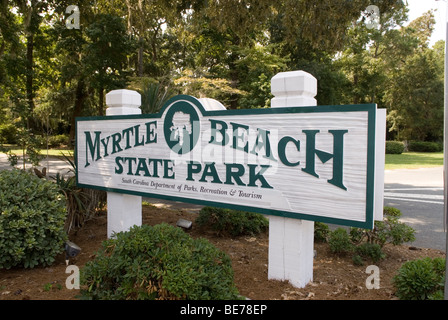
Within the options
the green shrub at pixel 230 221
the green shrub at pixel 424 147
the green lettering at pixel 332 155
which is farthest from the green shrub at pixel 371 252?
the green shrub at pixel 424 147

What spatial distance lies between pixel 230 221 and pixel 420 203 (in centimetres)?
579

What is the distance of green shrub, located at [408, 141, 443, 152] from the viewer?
30984 mm

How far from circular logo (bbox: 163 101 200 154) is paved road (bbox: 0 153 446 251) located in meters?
3.77

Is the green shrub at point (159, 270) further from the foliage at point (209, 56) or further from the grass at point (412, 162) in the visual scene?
the grass at point (412, 162)

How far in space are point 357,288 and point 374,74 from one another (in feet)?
97.7

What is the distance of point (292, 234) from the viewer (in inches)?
123

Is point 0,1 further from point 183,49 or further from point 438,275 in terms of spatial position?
point 183,49

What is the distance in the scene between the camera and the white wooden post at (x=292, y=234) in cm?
306

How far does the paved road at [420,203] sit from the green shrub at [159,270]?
3.91m

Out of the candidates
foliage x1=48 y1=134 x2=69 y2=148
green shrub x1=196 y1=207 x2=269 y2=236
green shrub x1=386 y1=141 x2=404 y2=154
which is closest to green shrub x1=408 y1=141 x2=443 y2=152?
green shrub x1=386 y1=141 x2=404 y2=154

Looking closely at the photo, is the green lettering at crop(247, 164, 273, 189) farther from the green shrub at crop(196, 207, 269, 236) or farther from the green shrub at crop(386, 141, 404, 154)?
the green shrub at crop(386, 141, 404, 154)

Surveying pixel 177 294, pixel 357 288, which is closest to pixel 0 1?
pixel 177 294

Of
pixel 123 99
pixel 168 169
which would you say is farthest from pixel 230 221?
pixel 123 99

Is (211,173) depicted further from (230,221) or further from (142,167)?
(230,221)
